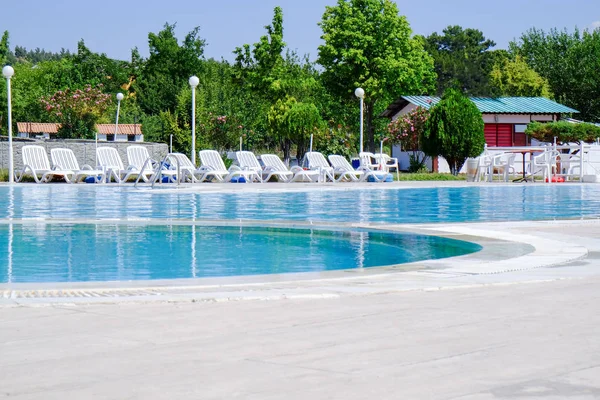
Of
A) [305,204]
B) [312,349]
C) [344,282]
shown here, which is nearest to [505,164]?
[305,204]

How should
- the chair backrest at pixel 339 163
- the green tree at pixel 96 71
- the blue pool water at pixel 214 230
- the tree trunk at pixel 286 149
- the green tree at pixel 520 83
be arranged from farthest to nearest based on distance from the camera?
the green tree at pixel 96 71, the green tree at pixel 520 83, the tree trunk at pixel 286 149, the chair backrest at pixel 339 163, the blue pool water at pixel 214 230

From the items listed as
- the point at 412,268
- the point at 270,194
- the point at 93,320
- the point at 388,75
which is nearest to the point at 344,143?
the point at 388,75

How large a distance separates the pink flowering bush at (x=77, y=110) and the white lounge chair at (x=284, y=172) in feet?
53.2

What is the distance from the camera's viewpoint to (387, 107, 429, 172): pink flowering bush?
140ft

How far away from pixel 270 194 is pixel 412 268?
14.6 metres

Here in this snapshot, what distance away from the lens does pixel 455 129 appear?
36594 mm

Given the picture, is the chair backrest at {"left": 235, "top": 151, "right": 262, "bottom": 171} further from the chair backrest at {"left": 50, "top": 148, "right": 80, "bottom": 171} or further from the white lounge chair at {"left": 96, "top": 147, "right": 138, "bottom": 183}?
the chair backrest at {"left": 50, "top": 148, "right": 80, "bottom": 171}

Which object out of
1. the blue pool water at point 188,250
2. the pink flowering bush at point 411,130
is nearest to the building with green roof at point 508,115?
the pink flowering bush at point 411,130

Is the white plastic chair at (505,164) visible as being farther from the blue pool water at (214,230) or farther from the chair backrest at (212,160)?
the chair backrest at (212,160)

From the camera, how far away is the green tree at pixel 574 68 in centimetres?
6362

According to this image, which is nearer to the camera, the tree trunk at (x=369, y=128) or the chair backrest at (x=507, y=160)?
the chair backrest at (x=507, y=160)

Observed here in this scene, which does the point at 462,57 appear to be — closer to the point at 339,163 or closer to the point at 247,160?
the point at 339,163

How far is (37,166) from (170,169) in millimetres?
4105

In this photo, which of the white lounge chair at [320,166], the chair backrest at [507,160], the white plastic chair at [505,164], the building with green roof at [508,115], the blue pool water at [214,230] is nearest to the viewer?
the blue pool water at [214,230]
